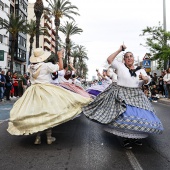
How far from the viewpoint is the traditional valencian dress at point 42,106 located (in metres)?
5.32

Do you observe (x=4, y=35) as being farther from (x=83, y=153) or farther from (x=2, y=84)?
(x=83, y=153)

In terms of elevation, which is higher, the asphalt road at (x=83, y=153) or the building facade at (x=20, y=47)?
the building facade at (x=20, y=47)

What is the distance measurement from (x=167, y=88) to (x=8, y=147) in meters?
16.2

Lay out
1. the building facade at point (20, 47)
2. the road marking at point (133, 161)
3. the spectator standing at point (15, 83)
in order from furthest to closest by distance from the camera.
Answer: the building facade at point (20, 47) → the spectator standing at point (15, 83) → the road marking at point (133, 161)

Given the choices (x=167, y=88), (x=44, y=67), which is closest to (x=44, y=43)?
(x=167, y=88)

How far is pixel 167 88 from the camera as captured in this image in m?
20.1

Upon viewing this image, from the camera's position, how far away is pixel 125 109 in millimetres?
5055

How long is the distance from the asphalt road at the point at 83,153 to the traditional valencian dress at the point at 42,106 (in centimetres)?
42

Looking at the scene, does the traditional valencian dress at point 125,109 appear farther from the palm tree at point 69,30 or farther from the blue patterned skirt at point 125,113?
the palm tree at point 69,30

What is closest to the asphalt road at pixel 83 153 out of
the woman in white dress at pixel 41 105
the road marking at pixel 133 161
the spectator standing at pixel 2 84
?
the road marking at pixel 133 161

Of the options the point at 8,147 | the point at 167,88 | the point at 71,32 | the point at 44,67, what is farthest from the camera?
the point at 71,32

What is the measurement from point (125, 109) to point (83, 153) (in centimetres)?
101

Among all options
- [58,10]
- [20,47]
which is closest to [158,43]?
[58,10]

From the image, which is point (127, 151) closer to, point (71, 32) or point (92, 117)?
point (92, 117)
